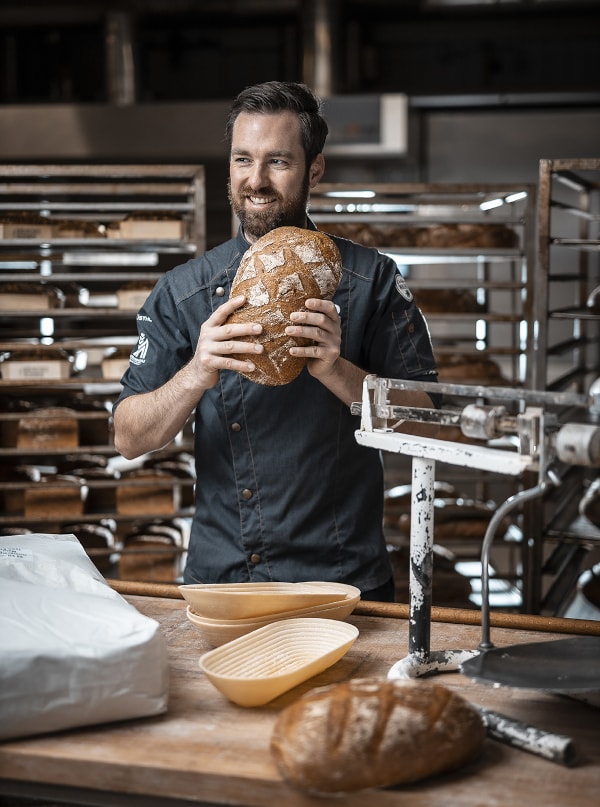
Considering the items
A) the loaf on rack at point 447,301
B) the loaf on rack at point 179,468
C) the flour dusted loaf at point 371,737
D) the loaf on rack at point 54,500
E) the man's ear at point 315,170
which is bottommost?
the loaf on rack at point 54,500

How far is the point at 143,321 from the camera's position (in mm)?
1934

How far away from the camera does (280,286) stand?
1526 mm

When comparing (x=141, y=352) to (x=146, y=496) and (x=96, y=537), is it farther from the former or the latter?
(x=96, y=537)

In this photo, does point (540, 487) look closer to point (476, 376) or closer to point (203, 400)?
point (203, 400)

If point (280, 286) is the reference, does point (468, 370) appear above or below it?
below

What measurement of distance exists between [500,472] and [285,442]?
738mm

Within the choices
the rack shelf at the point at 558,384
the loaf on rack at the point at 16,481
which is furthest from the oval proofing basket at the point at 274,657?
the loaf on rack at the point at 16,481

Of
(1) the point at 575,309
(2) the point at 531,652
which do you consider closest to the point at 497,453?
(2) the point at 531,652

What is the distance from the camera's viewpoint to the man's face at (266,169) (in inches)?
68.3

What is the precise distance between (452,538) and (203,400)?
210cm

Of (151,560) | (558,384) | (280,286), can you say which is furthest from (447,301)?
(280,286)

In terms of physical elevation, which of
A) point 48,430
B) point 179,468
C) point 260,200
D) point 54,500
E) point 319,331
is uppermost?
point 260,200

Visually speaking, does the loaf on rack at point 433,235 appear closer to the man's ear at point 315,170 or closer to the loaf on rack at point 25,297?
the loaf on rack at point 25,297

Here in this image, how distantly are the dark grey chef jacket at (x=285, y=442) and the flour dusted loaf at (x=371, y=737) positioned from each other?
2.56 ft
